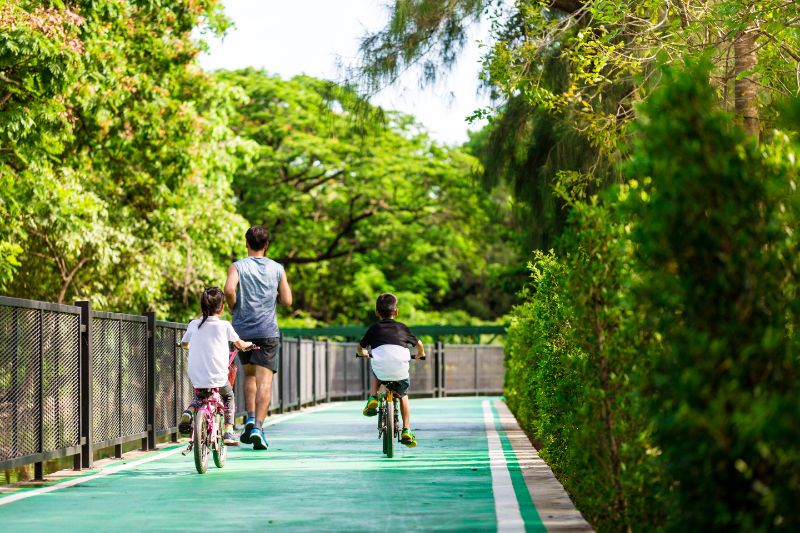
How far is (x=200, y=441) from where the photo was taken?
34.8 feet

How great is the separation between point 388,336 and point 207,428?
8.50ft

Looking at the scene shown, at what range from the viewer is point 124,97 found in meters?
21.7

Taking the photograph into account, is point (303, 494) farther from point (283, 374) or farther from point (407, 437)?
point (283, 374)

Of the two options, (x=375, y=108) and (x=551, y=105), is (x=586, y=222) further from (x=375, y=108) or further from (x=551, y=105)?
(x=375, y=108)

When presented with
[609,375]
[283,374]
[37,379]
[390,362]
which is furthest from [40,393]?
[283,374]

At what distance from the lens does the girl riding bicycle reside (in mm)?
10852

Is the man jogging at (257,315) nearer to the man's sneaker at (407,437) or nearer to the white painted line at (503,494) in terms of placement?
the man's sneaker at (407,437)

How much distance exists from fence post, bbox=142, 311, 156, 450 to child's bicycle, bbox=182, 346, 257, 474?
8.61 ft

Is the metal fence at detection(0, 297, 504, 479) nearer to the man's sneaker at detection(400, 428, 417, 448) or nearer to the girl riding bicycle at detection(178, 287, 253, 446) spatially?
the girl riding bicycle at detection(178, 287, 253, 446)

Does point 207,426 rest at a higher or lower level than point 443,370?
higher

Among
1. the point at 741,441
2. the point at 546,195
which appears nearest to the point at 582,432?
the point at 741,441

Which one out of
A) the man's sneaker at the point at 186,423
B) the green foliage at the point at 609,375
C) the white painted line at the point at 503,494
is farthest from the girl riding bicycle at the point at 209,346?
the green foliage at the point at 609,375

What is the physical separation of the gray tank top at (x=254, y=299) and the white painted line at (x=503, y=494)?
8.45 ft

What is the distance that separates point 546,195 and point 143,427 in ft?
32.5
